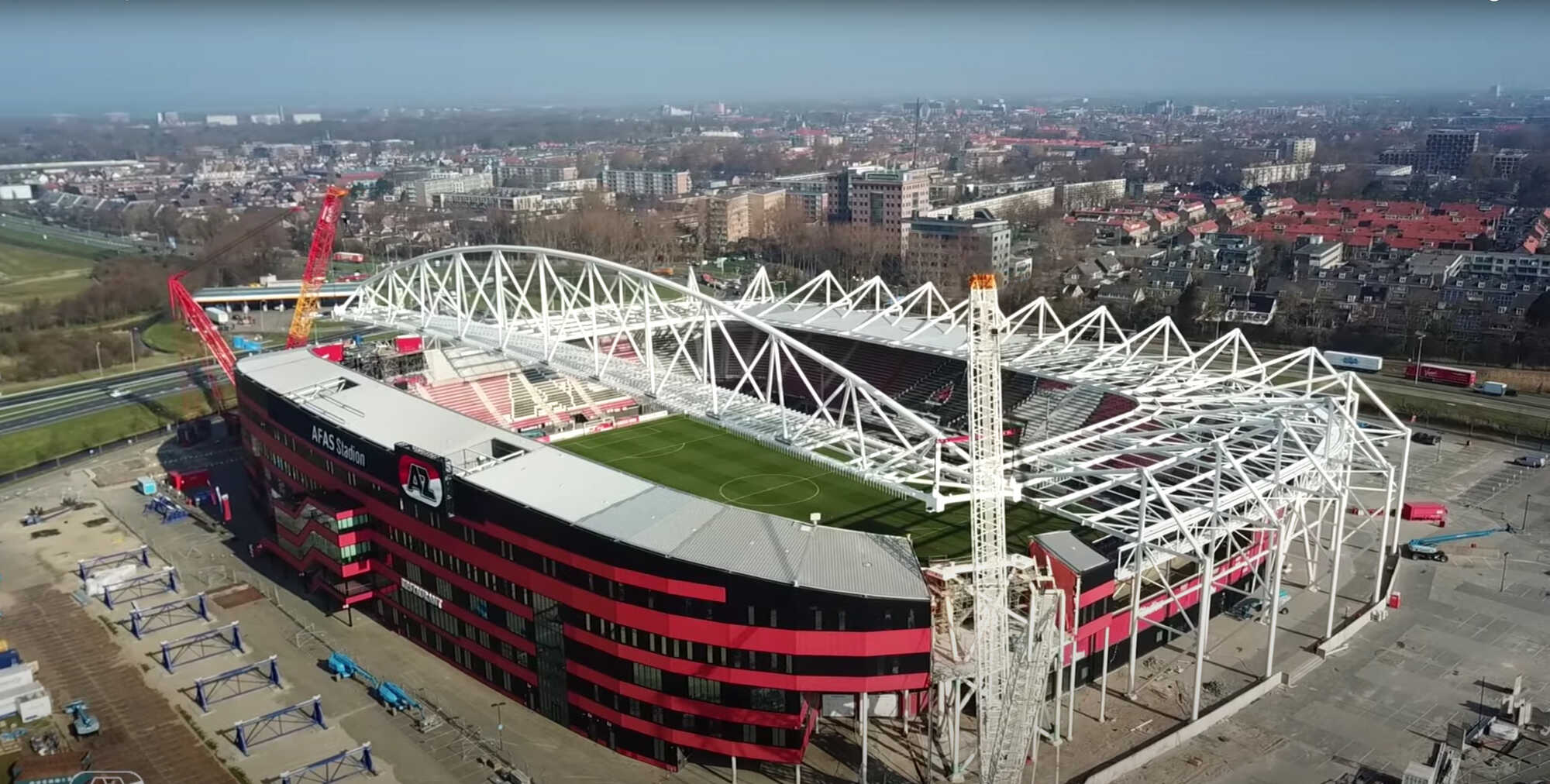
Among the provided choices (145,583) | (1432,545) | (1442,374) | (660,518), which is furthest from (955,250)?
(660,518)

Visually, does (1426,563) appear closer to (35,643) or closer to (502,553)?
(502,553)

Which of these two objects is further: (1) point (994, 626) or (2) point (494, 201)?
(2) point (494, 201)

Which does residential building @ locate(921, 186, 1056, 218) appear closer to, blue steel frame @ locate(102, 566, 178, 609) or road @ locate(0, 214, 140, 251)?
blue steel frame @ locate(102, 566, 178, 609)

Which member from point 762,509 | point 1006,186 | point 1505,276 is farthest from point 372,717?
point 1006,186

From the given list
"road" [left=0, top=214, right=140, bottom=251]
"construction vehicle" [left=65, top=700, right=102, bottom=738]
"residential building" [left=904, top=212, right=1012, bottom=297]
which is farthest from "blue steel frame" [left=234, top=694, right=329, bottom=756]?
"road" [left=0, top=214, right=140, bottom=251]

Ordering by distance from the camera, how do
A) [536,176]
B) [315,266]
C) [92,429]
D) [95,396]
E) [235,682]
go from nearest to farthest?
[235,682] → [92,429] → [315,266] → [95,396] → [536,176]

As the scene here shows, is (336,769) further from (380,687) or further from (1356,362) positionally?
(1356,362)
